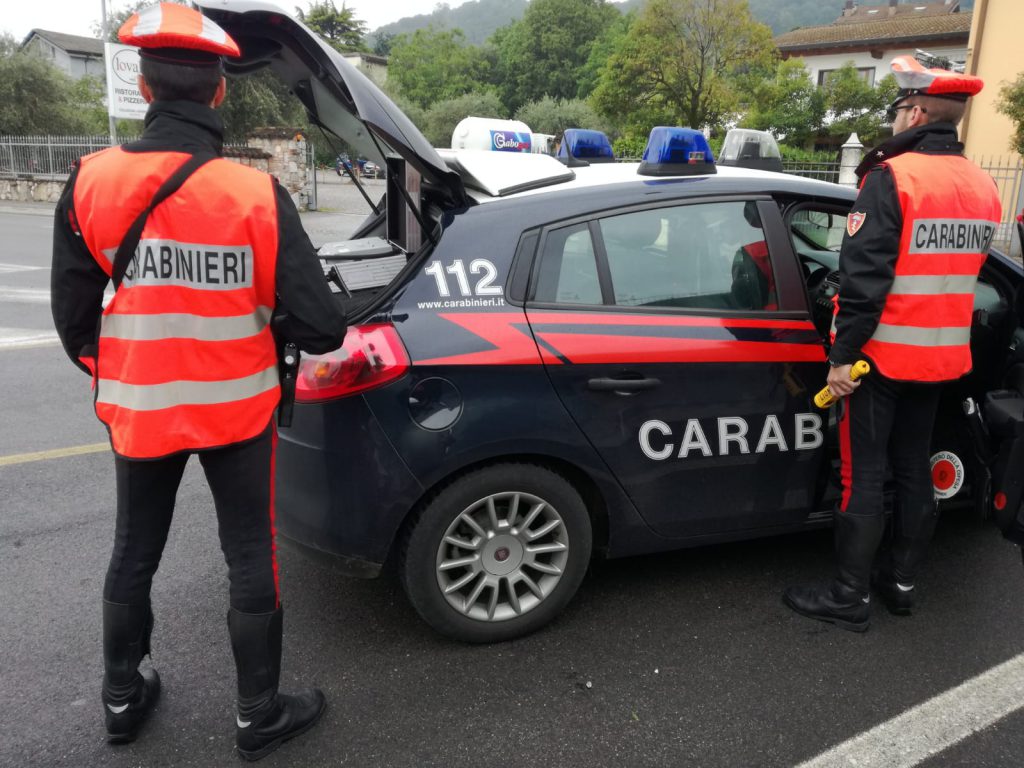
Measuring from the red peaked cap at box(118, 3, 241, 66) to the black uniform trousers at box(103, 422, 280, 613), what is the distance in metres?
0.96

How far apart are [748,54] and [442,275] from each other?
2942cm

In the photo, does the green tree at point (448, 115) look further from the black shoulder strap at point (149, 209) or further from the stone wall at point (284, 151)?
the black shoulder strap at point (149, 209)

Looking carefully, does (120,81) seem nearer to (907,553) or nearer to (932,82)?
(932,82)

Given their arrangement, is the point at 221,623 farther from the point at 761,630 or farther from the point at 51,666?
the point at 761,630

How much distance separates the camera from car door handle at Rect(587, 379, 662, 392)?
2766 millimetres

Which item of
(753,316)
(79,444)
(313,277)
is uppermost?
(313,277)

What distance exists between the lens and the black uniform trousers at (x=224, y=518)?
2.23 meters

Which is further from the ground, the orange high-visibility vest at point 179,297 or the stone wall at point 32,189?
the orange high-visibility vest at point 179,297

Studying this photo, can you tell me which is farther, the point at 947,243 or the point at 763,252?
the point at 763,252

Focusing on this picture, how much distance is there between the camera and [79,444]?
191 inches

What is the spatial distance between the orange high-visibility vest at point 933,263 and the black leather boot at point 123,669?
8.18ft

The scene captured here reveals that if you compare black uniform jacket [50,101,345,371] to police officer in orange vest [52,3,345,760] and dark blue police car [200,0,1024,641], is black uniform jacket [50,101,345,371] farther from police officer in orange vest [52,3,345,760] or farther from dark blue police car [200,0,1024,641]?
dark blue police car [200,0,1024,641]

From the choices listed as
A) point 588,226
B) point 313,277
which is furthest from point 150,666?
point 588,226

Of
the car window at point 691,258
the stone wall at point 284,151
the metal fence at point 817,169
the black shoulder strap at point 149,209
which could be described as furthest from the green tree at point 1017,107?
the black shoulder strap at point 149,209
